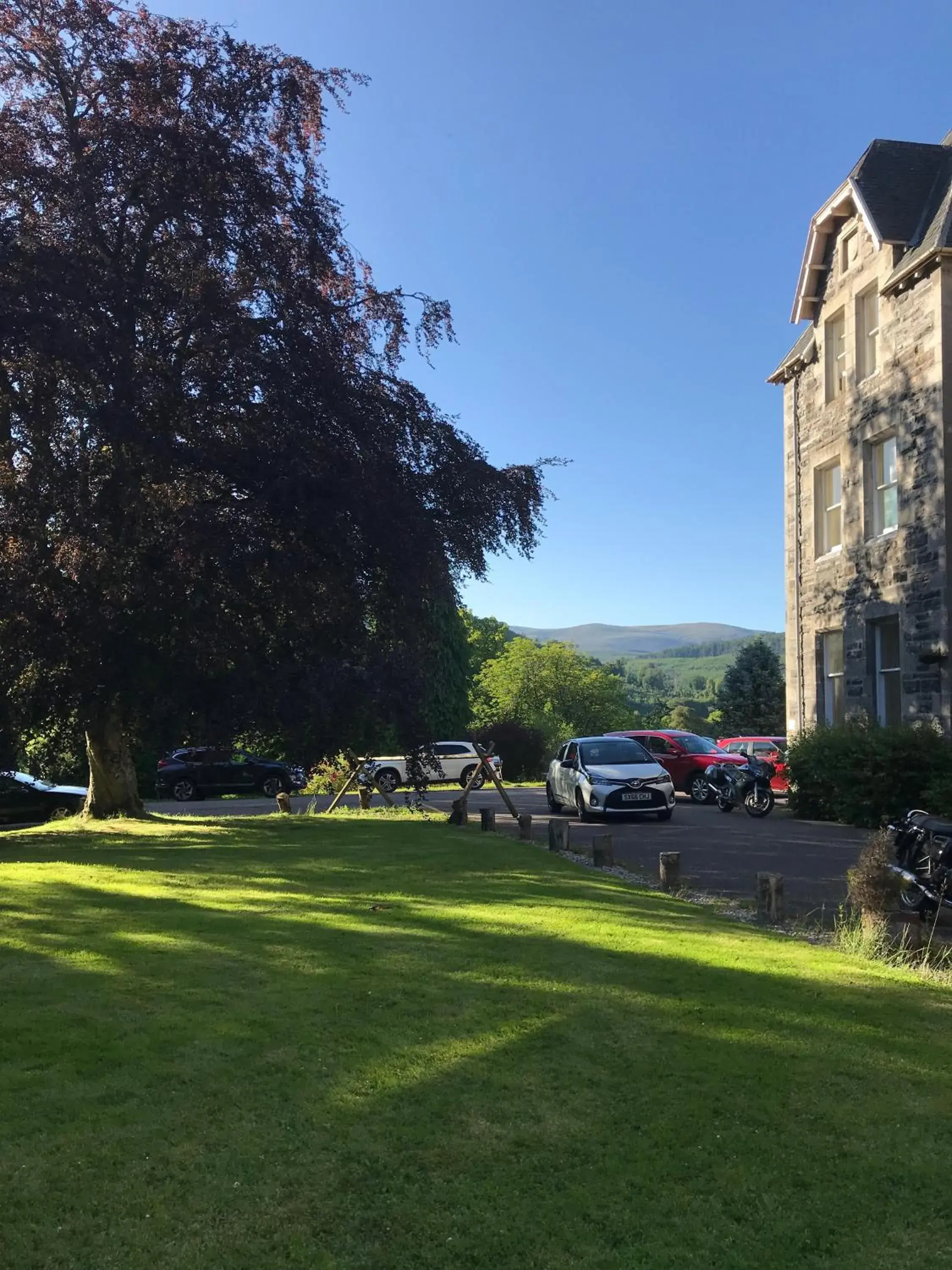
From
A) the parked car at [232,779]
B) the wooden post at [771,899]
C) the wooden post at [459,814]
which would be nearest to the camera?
the wooden post at [771,899]

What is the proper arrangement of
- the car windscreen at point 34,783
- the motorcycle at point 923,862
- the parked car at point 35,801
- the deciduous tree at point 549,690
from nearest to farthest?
1. the motorcycle at point 923,862
2. the parked car at point 35,801
3. the car windscreen at point 34,783
4. the deciduous tree at point 549,690

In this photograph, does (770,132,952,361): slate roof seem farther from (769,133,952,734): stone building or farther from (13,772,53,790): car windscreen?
→ (13,772,53,790): car windscreen

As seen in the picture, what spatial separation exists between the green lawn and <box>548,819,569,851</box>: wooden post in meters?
6.17

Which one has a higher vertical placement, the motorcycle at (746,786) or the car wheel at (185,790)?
the motorcycle at (746,786)

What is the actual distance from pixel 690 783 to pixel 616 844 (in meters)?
11.9

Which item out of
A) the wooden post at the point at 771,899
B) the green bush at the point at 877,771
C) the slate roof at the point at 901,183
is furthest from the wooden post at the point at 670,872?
the slate roof at the point at 901,183

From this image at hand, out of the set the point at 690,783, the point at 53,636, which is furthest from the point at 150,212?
the point at 690,783

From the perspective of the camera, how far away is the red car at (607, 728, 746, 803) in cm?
A: 2603

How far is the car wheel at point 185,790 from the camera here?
37219 millimetres

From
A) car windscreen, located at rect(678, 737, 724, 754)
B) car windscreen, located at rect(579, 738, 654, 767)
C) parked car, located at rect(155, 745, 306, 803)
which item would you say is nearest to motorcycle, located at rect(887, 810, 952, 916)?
car windscreen, located at rect(579, 738, 654, 767)

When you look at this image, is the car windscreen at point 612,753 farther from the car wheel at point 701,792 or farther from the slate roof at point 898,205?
the slate roof at point 898,205

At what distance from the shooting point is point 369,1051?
201 inches

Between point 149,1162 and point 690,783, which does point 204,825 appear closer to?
point 690,783

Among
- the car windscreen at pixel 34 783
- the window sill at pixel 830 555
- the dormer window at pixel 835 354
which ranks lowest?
the car windscreen at pixel 34 783
